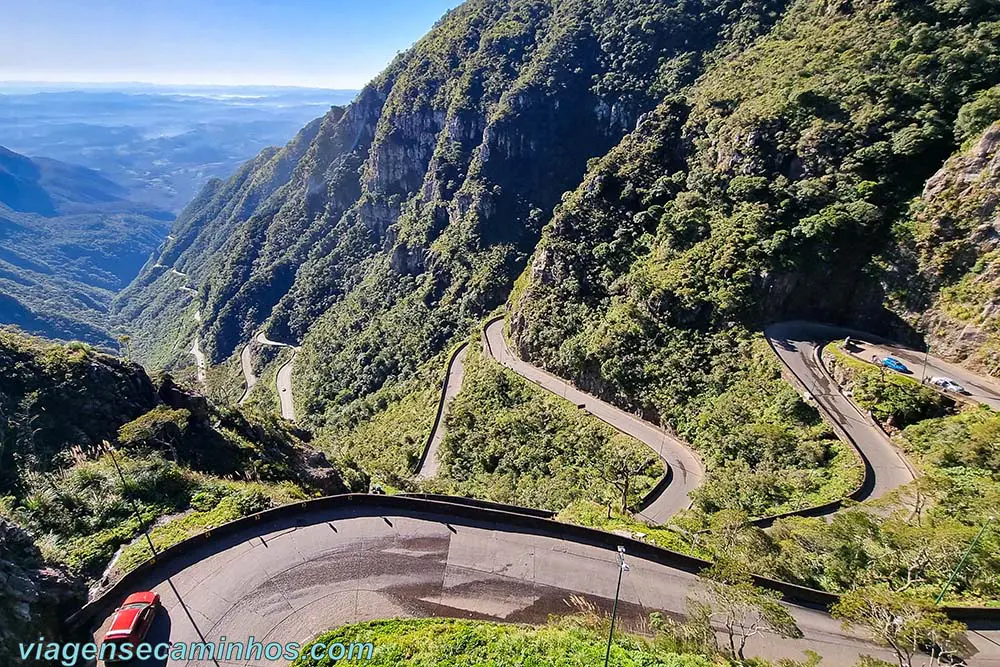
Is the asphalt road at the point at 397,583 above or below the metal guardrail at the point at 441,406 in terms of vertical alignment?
above

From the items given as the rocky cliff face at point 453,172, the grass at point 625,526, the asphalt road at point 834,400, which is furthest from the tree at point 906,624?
the rocky cliff face at point 453,172

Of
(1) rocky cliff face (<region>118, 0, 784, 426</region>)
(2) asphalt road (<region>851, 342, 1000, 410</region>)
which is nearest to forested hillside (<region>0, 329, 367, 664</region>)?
(2) asphalt road (<region>851, 342, 1000, 410</region>)

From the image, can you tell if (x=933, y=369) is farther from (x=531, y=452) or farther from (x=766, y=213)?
(x=531, y=452)

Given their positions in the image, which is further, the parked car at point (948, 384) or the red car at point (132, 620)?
the parked car at point (948, 384)

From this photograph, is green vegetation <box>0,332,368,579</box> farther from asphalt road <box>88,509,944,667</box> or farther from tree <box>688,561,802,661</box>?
tree <box>688,561,802,661</box>

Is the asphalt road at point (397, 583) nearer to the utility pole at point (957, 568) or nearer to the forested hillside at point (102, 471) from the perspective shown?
the utility pole at point (957, 568)

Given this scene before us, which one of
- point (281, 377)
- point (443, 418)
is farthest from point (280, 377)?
point (443, 418)

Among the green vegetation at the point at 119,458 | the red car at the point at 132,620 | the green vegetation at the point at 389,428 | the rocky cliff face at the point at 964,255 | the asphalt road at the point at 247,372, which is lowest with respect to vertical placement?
the asphalt road at the point at 247,372
